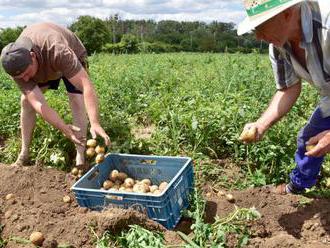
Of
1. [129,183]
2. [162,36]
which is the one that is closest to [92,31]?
[162,36]

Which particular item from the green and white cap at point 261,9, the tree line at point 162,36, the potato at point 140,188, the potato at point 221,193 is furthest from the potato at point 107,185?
the tree line at point 162,36

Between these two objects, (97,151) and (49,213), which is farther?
(97,151)

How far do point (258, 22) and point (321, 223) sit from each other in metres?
1.57

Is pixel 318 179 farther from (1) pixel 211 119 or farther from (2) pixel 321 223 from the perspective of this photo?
(1) pixel 211 119

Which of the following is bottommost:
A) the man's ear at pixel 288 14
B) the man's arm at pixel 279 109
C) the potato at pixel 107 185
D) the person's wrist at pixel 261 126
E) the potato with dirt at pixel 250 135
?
the potato at pixel 107 185

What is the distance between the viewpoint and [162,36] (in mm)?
53406

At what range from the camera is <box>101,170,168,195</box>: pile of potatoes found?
11.0ft

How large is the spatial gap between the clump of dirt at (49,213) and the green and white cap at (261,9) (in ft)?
4.60

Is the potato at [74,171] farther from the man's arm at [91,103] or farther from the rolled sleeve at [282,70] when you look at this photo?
the rolled sleeve at [282,70]

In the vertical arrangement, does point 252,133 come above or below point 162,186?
above

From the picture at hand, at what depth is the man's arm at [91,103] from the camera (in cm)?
345

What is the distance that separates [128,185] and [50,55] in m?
1.24

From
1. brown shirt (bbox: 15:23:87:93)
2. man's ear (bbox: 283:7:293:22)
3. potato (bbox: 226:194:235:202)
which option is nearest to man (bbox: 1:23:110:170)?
brown shirt (bbox: 15:23:87:93)

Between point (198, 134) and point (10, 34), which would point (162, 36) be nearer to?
point (10, 34)
